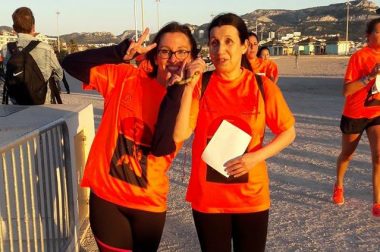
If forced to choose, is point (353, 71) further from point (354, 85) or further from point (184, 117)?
point (184, 117)

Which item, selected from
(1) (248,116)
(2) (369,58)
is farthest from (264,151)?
(2) (369,58)

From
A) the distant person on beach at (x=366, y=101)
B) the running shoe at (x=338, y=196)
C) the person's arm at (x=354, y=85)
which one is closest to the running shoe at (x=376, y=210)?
the distant person on beach at (x=366, y=101)

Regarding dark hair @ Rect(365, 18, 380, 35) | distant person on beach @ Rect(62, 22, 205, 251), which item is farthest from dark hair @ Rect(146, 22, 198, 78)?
dark hair @ Rect(365, 18, 380, 35)

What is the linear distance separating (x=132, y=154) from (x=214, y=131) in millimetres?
457

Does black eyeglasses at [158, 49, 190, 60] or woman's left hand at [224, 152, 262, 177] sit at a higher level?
black eyeglasses at [158, 49, 190, 60]

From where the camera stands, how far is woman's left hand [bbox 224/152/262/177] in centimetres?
231

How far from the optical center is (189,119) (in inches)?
92.7

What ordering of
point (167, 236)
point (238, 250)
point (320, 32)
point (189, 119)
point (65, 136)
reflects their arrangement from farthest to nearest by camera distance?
point (320, 32)
point (167, 236)
point (65, 136)
point (238, 250)
point (189, 119)

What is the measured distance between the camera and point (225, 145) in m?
2.38

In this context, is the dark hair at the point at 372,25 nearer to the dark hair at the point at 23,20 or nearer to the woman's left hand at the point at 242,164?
the woman's left hand at the point at 242,164

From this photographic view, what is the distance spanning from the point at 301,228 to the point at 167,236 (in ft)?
4.10

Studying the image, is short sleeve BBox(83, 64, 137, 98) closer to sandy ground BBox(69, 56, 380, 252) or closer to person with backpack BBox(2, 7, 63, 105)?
sandy ground BBox(69, 56, 380, 252)

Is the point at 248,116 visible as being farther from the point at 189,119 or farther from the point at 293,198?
the point at 293,198

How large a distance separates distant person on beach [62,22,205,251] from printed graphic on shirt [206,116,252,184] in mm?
205
